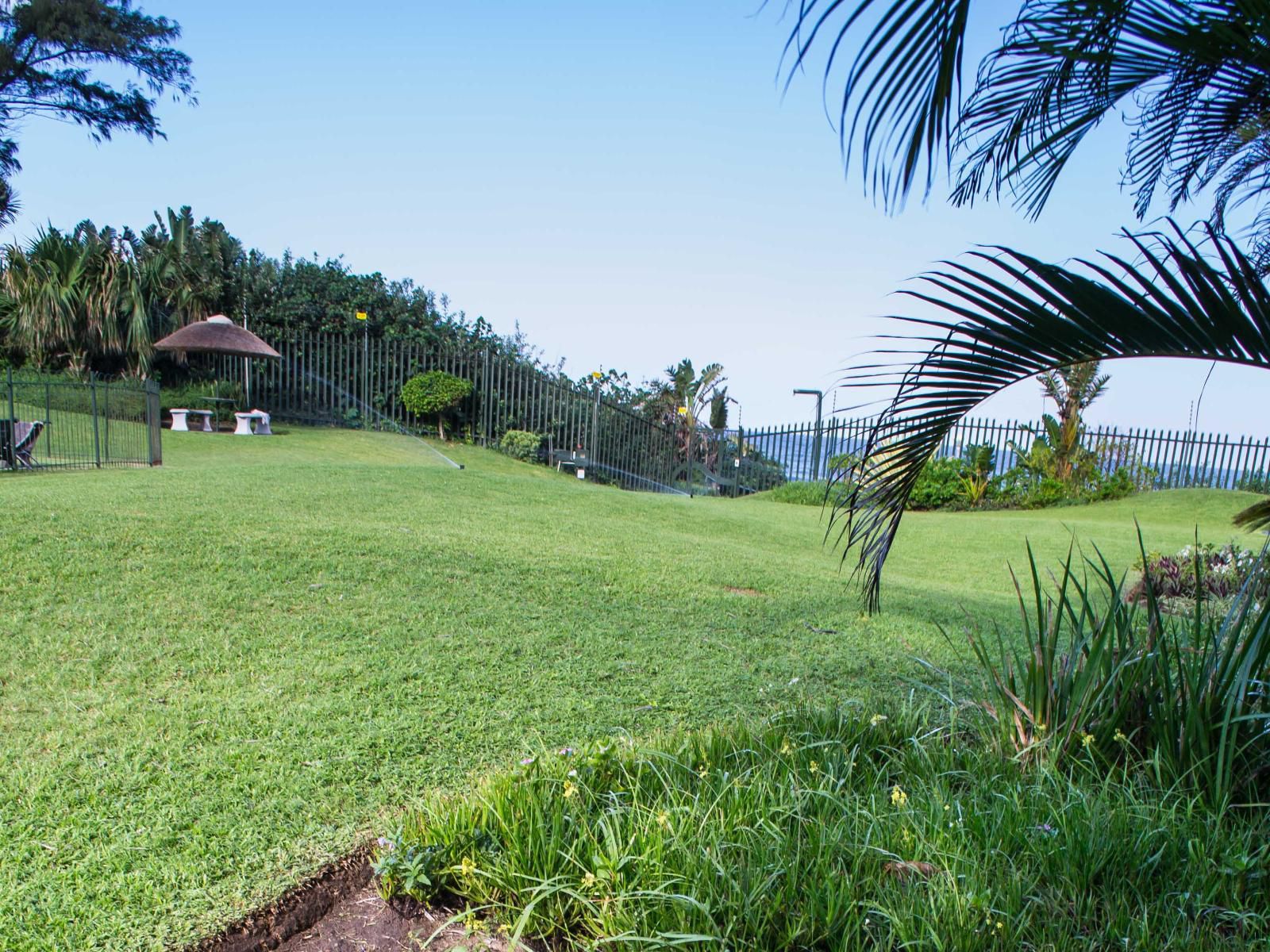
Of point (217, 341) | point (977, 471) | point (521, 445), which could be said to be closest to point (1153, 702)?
point (977, 471)

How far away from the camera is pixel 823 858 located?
1.93 metres

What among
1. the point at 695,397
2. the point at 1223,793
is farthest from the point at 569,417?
the point at 1223,793

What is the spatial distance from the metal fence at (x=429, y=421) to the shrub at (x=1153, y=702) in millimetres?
16813

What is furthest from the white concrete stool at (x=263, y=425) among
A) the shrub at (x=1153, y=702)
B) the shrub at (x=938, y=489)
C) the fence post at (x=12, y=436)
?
the shrub at (x=1153, y=702)

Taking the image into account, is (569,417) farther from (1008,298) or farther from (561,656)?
(1008,298)

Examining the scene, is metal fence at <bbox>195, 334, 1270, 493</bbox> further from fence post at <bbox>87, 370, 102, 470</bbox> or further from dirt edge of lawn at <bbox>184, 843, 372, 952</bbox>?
dirt edge of lawn at <bbox>184, 843, 372, 952</bbox>

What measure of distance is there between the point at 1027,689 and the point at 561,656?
7.25 ft

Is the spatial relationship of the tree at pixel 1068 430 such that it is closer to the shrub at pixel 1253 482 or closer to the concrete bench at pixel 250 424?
the shrub at pixel 1253 482

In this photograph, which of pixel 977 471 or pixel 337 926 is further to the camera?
pixel 977 471

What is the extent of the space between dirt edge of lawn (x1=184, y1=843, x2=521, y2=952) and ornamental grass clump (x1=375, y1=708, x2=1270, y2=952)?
6 centimetres

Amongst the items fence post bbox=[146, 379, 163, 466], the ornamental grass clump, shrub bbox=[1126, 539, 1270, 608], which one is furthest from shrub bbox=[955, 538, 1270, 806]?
fence post bbox=[146, 379, 163, 466]

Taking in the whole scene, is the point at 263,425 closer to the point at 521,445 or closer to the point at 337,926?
the point at 521,445

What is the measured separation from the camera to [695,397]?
2512cm

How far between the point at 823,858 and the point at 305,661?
8.92 feet
